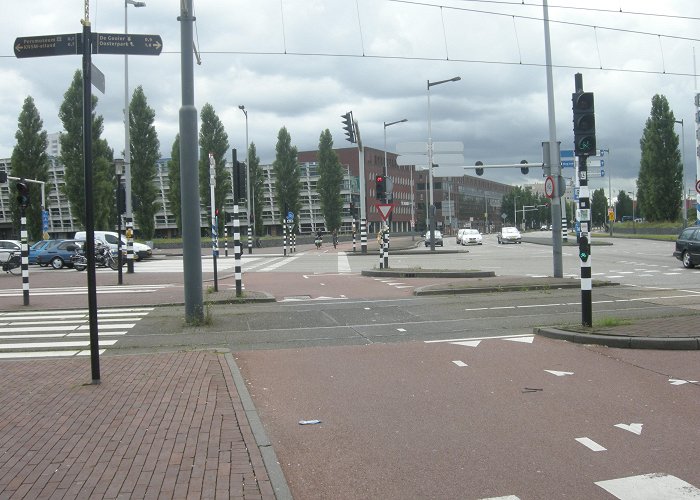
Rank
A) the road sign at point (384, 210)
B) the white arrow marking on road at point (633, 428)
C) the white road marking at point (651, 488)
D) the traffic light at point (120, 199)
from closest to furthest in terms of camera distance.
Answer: the white road marking at point (651, 488), the white arrow marking on road at point (633, 428), the traffic light at point (120, 199), the road sign at point (384, 210)

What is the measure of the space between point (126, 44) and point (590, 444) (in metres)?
7.20

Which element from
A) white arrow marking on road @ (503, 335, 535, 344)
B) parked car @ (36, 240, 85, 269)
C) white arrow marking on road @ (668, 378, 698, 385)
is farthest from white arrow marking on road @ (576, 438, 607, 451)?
parked car @ (36, 240, 85, 269)

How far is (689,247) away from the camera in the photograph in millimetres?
24203

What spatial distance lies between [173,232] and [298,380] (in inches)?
4049

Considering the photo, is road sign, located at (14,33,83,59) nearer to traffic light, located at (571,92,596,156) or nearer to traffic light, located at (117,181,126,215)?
traffic light, located at (571,92,596,156)

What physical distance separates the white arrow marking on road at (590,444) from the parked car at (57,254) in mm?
32115

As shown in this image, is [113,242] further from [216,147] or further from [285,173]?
[285,173]

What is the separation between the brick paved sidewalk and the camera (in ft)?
13.5

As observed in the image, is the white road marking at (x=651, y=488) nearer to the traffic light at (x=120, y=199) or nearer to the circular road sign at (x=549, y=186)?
the circular road sign at (x=549, y=186)

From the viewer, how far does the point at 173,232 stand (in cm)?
10619

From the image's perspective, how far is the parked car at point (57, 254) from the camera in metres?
33.2

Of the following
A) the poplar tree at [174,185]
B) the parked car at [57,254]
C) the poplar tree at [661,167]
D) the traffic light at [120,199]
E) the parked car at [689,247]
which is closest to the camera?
the traffic light at [120,199]

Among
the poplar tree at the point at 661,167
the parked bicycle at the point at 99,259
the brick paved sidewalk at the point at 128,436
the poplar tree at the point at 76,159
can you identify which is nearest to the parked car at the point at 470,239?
the poplar tree at the point at 661,167

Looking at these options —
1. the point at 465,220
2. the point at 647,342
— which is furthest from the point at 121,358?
the point at 465,220
